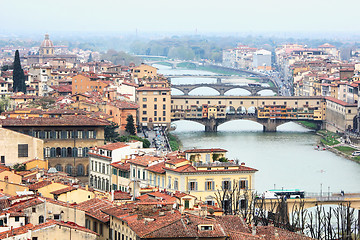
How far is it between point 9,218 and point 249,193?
23.7 feet

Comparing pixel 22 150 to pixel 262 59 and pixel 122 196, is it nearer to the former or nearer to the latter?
pixel 122 196

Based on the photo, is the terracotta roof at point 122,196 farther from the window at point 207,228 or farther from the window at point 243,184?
the window at point 207,228

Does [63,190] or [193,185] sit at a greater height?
[63,190]

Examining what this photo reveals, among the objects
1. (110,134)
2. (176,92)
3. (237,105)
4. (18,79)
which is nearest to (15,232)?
(110,134)

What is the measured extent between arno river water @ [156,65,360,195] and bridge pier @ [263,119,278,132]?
0.32 m

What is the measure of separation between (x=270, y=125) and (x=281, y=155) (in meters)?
13.8

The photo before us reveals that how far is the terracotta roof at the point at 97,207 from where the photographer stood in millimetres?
15674

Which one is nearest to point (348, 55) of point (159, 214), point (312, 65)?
point (312, 65)

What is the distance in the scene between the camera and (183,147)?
41.3 m

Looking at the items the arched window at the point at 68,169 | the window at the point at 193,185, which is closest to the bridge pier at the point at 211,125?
the arched window at the point at 68,169

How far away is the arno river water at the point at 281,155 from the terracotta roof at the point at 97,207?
11.1 metres

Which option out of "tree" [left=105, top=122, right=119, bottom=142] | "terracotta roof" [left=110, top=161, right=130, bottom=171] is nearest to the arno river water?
"tree" [left=105, top=122, right=119, bottom=142]

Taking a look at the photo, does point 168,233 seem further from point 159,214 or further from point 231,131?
point 231,131

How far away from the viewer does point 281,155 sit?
4019 centimetres
